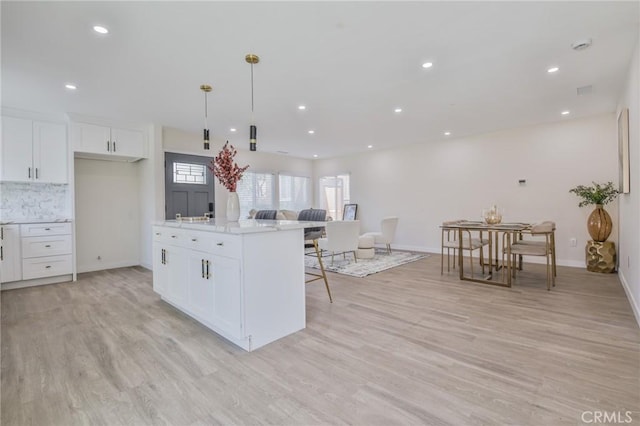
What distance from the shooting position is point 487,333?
2.56 m

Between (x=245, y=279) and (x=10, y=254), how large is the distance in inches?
169

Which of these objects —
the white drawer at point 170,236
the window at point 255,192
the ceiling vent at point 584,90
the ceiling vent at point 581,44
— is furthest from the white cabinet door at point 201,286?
the ceiling vent at point 584,90

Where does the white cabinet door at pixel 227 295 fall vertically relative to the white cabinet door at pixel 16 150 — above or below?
below

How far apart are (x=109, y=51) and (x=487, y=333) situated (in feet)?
14.1

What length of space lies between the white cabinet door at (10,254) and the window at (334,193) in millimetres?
6706

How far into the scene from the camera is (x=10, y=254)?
13.8ft

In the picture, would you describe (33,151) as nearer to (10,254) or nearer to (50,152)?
(50,152)

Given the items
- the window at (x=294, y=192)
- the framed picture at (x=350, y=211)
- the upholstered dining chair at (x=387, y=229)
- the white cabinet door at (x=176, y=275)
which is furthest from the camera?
the window at (x=294, y=192)

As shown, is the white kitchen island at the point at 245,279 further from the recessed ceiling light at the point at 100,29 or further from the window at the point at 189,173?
the window at the point at 189,173

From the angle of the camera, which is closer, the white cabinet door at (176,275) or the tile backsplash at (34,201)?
the white cabinet door at (176,275)

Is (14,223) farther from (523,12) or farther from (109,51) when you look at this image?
(523,12)

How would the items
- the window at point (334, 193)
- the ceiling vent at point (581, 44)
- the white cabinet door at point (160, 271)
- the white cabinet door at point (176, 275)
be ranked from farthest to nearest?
1. the window at point (334, 193)
2. the white cabinet door at point (160, 271)
3. the white cabinet door at point (176, 275)
4. the ceiling vent at point (581, 44)

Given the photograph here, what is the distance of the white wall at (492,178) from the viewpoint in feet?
16.6

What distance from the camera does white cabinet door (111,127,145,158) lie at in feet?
16.4
